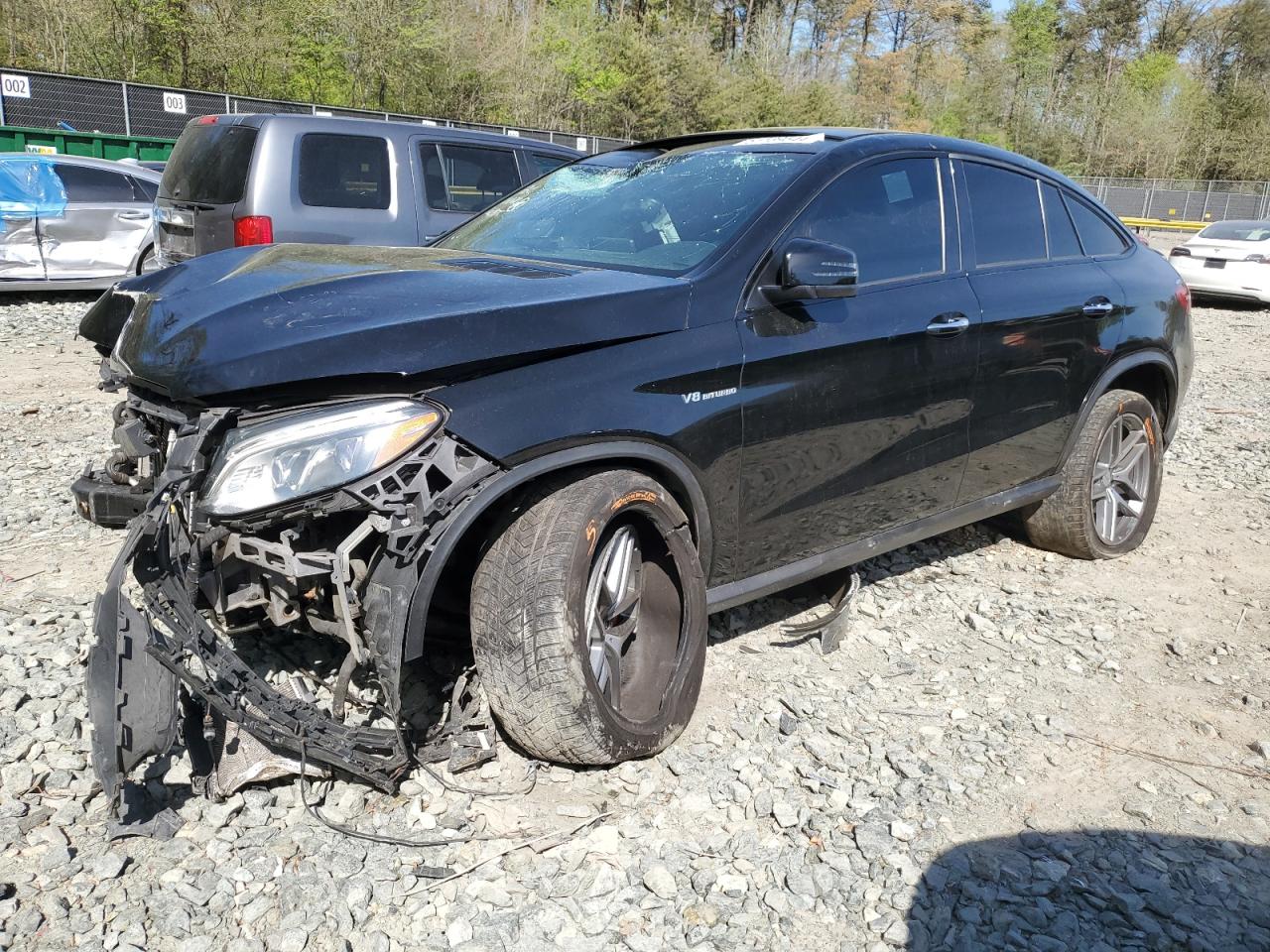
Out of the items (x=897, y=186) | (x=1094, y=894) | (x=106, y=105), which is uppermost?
(x=106, y=105)

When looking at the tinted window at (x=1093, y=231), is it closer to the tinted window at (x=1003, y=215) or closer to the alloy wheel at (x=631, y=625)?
the tinted window at (x=1003, y=215)

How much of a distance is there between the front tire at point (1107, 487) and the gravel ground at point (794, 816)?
527mm

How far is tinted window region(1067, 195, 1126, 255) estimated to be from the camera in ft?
15.5

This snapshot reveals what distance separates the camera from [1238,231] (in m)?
15.4

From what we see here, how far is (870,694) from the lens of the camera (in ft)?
12.0

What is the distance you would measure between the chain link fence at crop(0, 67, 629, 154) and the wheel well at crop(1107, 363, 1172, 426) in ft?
43.5

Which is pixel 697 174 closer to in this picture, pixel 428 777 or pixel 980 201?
pixel 980 201

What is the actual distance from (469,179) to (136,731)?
6.68m

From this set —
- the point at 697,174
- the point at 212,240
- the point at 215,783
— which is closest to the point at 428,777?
the point at 215,783

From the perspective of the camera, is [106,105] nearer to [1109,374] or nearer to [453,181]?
[453,181]

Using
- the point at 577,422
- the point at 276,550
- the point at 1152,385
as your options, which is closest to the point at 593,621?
the point at 577,422

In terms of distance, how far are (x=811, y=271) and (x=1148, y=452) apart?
2.74m

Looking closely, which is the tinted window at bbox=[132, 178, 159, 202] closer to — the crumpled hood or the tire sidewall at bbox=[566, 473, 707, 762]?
the crumpled hood

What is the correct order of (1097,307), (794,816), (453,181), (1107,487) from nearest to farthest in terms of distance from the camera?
(794,816) → (1097,307) → (1107,487) → (453,181)
